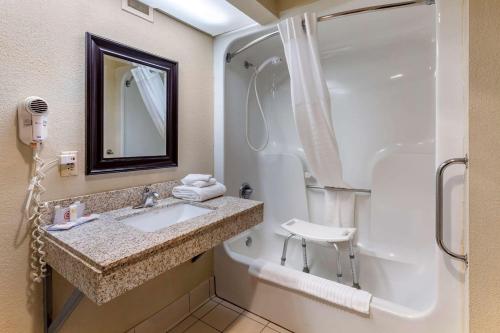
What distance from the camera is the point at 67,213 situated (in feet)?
3.95

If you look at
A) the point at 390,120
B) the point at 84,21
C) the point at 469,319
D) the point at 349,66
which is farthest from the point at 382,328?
the point at 84,21

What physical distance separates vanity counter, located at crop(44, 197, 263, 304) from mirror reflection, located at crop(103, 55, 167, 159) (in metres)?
0.41

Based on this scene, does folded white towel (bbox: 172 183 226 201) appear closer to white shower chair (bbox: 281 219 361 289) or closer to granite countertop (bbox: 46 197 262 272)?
granite countertop (bbox: 46 197 262 272)

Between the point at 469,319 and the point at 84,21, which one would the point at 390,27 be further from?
the point at 84,21

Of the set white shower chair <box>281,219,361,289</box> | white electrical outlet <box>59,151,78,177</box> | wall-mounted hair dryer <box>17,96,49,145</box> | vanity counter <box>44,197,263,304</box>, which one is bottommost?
white shower chair <box>281,219,361,289</box>

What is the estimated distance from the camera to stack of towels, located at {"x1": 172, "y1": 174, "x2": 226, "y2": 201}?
5.26 feet

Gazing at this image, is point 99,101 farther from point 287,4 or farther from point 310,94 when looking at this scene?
point 287,4

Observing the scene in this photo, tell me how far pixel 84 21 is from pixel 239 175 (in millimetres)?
1477

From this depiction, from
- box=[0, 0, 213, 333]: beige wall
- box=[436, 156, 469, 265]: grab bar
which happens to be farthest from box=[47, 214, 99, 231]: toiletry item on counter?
box=[436, 156, 469, 265]: grab bar

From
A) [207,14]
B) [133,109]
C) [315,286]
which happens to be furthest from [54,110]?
[315,286]

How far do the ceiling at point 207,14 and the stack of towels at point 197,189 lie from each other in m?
1.06

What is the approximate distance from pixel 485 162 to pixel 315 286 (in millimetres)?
1008

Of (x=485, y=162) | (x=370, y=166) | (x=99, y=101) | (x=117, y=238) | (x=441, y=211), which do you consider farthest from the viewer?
(x=370, y=166)

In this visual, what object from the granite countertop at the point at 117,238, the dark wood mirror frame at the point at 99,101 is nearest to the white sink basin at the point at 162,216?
the granite countertop at the point at 117,238
